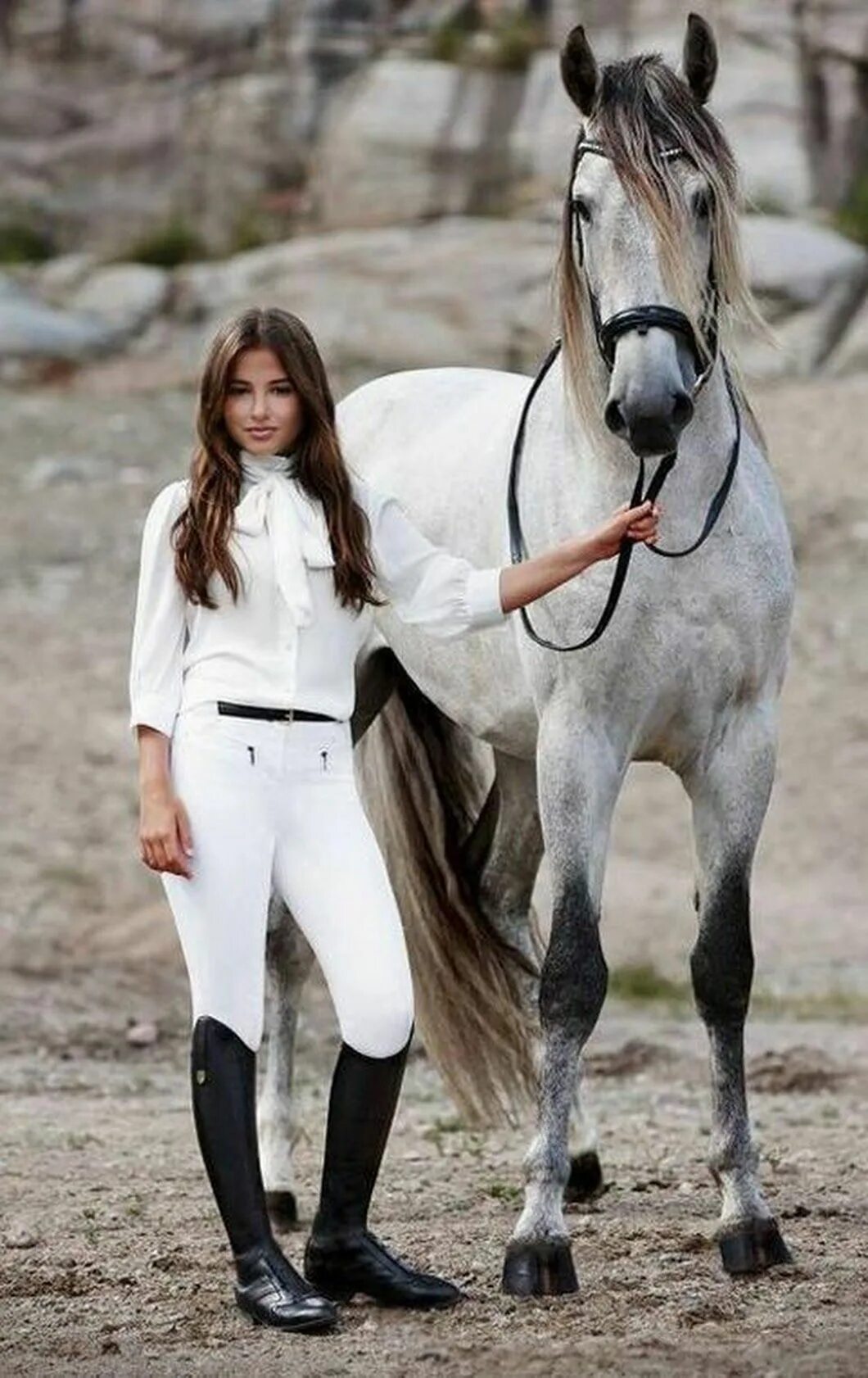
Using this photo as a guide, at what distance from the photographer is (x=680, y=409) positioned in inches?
168

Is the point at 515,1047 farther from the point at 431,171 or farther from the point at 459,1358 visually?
the point at 431,171

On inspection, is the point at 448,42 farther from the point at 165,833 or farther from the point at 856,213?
the point at 165,833

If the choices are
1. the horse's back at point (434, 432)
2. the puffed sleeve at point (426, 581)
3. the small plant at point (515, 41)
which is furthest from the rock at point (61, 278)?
the puffed sleeve at point (426, 581)

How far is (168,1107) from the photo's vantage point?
710 cm

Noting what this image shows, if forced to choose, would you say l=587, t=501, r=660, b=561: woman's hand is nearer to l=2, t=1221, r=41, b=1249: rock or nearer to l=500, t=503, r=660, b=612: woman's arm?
l=500, t=503, r=660, b=612: woman's arm

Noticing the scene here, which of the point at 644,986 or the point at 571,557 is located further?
the point at 644,986

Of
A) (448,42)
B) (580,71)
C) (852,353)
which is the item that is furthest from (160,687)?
(448,42)

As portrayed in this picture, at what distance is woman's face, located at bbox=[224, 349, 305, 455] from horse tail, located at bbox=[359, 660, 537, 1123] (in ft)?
6.10

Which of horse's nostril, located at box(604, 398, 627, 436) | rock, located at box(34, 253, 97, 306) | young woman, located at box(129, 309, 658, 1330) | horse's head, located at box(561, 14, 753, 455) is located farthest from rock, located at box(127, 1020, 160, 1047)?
rock, located at box(34, 253, 97, 306)

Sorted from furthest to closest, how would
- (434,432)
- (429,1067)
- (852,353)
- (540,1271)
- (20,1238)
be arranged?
(852,353)
(429,1067)
(434,432)
(20,1238)
(540,1271)

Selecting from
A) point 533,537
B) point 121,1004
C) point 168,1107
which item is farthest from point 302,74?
point 533,537

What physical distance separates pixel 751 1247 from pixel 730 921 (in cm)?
59

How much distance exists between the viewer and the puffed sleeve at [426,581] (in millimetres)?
4418

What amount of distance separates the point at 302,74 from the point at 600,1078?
14.9m
